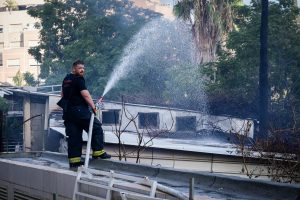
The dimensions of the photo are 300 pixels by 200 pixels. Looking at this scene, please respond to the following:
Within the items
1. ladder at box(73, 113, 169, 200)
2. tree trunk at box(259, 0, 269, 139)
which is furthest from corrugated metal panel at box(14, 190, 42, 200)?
tree trunk at box(259, 0, 269, 139)

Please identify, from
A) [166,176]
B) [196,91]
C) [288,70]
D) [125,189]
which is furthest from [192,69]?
[125,189]

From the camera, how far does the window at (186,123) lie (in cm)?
2638

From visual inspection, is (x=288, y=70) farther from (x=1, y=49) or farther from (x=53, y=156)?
(x=1, y=49)

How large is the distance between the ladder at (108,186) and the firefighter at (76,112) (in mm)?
1488

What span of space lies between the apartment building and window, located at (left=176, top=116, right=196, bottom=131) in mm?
44929

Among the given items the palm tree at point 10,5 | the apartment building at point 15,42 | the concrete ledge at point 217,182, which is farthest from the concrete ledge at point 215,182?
the palm tree at point 10,5

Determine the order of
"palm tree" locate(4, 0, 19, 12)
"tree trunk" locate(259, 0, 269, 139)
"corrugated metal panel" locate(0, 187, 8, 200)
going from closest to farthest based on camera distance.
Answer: "corrugated metal panel" locate(0, 187, 8, 200), "tree trunk" locate(259, 0, 269, 139), "palm tree" locate(4, 0, 19, 12)

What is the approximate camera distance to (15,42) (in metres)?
69.9

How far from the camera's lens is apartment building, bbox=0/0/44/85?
68.7 meters

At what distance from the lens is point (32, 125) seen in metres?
31.1

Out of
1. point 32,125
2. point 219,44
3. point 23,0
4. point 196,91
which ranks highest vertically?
point 23,0

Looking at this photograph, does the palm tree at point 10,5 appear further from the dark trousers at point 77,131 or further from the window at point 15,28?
the dark trousers at point 77,131

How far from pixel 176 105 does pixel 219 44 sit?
4.48 meters

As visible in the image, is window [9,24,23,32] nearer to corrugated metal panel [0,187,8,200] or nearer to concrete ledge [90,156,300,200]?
corrugated metal panel [0,187,8,200]
